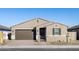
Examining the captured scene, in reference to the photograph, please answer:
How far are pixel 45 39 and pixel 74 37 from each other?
515 centimetres

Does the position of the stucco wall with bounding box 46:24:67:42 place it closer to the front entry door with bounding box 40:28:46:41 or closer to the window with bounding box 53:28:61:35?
the window with bounding box 53:28:61:35

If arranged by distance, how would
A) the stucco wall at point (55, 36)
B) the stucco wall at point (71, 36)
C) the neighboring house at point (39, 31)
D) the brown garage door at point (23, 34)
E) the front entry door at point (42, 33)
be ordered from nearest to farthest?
the stucco wall at point (55, 36)
the neighboring house at point (39, 31)
the stucco wall at point (71, 36)
the front entry door at point (42, 33)
the brown garage door at point (23, 34)

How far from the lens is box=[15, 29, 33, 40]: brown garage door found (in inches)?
1112

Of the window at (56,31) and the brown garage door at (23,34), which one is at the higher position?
the window at (56,31)

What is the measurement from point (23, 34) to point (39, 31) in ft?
9.34

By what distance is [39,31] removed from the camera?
27922 millimetres

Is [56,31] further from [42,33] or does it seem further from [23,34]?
[23,34]

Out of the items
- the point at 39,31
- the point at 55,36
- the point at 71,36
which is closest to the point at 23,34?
the point at 39,31

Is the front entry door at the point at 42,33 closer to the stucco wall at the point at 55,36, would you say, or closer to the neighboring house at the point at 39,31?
the neighboring house at the point at 39,31

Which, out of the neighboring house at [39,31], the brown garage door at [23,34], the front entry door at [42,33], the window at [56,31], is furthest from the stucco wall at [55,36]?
the brown garage door at [23,34]

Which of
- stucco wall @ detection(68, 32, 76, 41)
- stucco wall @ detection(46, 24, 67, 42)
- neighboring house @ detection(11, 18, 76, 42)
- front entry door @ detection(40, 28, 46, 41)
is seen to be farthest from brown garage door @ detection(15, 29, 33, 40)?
stucco wall @ detection(68, 32, 76, 41)

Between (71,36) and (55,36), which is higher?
(55,36)

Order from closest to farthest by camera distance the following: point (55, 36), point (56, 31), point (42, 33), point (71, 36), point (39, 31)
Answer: point (55, 36), point (56, 31), point (71, 36), point (42, 33), point (39, 31)

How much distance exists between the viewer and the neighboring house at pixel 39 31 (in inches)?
995
